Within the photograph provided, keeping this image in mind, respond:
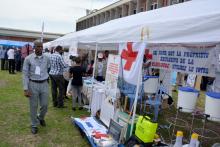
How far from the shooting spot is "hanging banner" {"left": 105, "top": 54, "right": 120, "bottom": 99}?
5.94 m

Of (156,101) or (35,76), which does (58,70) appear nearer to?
(35,76)

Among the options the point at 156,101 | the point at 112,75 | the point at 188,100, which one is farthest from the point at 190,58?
the point at 156,101

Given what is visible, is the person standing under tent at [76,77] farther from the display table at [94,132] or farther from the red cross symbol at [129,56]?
the red cross symbol at [129,56]

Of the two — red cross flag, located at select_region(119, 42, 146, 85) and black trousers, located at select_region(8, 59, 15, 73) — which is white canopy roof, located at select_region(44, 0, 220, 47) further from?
black trousers, located at select_region(8, 59, 15, 73)

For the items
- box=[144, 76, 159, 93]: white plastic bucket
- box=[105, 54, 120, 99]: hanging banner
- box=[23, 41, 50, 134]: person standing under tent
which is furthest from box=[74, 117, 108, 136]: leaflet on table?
box=[144, 76, 159, 93]: white plastic bucket

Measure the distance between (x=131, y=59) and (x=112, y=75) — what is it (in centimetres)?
107

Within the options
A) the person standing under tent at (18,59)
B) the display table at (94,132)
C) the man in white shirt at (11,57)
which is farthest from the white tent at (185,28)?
the person standing under tent at (18,59)

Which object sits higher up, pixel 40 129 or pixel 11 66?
pixel 11 66

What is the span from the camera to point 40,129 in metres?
6.34

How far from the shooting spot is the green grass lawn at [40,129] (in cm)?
555

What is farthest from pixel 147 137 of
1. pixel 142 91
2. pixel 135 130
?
pixel 142 91

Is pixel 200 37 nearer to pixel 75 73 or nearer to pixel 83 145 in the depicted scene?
pixel 83 145

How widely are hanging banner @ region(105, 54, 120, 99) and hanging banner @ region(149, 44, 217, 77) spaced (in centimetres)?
152

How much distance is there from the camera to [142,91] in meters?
8.04
